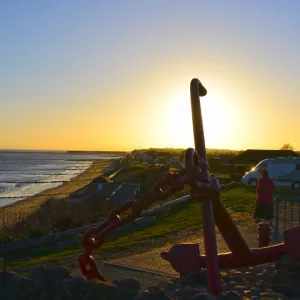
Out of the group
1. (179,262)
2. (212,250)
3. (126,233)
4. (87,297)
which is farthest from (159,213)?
(87,297)

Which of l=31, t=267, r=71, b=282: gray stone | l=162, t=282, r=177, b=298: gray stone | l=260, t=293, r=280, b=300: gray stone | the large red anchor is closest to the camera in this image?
l=31, t=267, r=71, b=282: gray stone

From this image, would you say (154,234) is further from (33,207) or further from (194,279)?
(33,207)

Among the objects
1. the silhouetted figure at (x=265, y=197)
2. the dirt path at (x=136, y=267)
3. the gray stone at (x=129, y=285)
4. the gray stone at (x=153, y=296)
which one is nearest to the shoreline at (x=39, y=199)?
the silhouetted figure at (x=265, y=197)

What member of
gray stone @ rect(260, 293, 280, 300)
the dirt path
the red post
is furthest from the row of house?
the red post

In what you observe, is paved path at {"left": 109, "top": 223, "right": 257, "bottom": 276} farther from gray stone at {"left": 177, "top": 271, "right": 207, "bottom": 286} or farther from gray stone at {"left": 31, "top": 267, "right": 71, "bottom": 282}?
gray stone at {"left": 31, "top": 267, "right": 71, "bottom": 282}

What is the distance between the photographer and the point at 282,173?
87.8 feet

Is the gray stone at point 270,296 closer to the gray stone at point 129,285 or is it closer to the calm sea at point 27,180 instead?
the gray stone at point 129,285

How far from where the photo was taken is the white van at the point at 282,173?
26375mm

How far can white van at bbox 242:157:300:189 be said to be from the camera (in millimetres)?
26375

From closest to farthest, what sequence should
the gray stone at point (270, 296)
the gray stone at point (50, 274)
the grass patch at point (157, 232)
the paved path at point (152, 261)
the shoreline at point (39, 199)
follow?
1. the gray stone at point (50, 274)
2. the gray stone at point (270, 296)
3. the paved path at point (152, 261)
4. the grass patch at point (157, 232)
5. the shoreline at point (39, 199)

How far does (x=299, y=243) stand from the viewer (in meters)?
6.76

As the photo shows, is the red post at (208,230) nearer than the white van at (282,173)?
Yes

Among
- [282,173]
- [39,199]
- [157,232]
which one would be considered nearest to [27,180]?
[39,199]

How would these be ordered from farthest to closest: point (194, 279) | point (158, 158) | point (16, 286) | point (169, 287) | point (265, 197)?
point (158, 158)
point (265, 197)
point (194, 279)
point (169, 287)
point (16, 286)
